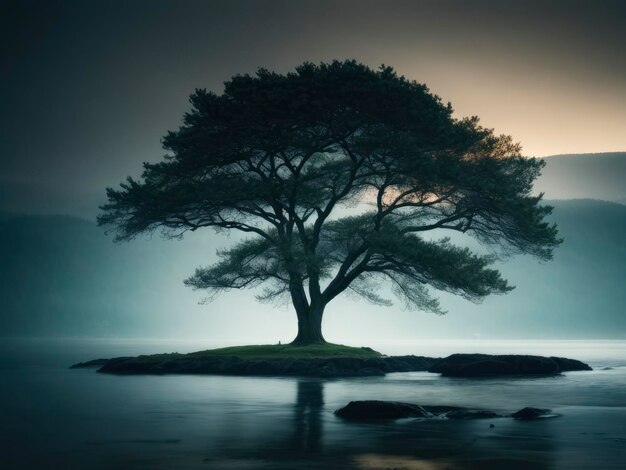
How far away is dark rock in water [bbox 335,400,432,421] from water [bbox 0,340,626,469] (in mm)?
665

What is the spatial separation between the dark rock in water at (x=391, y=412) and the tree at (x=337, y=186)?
23.1m

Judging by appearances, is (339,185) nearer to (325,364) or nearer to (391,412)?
(325,364)

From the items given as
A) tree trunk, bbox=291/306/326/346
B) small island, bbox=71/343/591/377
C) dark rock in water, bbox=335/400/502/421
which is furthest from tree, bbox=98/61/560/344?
dark rock in water, bbox=335/400/502/421

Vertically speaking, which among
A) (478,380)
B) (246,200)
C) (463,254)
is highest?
(246,200)

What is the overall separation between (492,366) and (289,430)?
27.9 metres

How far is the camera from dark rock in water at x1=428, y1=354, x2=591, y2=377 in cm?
4497

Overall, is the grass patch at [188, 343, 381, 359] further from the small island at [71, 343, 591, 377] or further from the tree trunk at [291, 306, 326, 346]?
the tree trunk at [291, 306, 326, 346]

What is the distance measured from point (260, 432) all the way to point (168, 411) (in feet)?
21.3

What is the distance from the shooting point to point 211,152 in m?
47.3

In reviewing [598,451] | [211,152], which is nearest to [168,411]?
[598,451]

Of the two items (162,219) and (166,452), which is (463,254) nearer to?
(162,219)

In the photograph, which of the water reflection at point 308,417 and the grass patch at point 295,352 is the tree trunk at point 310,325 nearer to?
the grass patch at point 295,352

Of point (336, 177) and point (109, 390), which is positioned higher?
point (336, 177)

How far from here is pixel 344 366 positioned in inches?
1741
